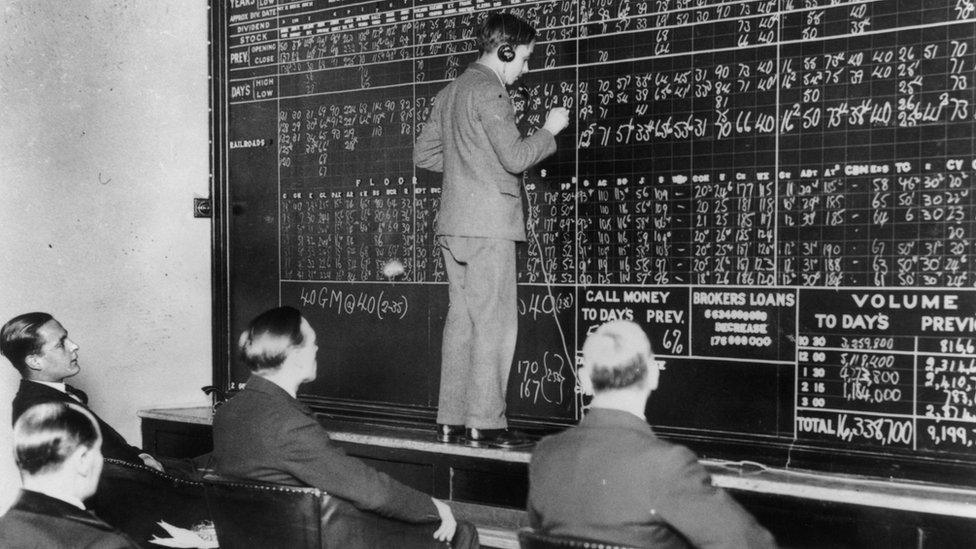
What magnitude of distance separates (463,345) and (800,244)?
4.68 feet

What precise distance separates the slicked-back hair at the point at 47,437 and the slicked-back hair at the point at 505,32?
7.43 feet

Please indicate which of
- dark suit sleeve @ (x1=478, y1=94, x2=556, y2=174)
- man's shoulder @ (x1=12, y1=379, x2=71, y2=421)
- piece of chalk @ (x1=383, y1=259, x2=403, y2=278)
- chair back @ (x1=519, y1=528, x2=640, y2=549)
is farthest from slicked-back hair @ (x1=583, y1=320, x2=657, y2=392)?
piece of chalk @ (x1=383, y1=259, x2=403, y2=278)

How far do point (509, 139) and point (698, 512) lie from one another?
7.10 ft

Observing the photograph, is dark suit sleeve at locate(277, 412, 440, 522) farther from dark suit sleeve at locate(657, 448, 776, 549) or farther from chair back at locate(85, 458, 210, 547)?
dark suit sleeve at locate(657, 448, 776, 549)

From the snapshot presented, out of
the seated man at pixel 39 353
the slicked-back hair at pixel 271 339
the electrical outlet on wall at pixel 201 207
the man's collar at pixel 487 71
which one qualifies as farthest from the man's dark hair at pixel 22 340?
the electrical outlet on wall at pixel 201 207

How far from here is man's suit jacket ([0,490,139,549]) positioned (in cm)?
221

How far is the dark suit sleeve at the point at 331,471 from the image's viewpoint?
281 cm

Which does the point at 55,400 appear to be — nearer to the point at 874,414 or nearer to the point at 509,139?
the point at 509,139

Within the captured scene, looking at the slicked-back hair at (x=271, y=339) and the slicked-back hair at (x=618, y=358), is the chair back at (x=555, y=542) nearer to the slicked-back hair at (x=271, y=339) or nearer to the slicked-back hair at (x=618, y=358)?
the slicked-back hair at (x=618, y=358)

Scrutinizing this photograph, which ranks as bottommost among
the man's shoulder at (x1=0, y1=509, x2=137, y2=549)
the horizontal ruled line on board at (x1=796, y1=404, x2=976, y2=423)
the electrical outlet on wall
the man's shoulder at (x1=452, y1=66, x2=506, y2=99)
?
the horizontal ruled line on board at (x1=796, y1=404, x2=976, y2=423)


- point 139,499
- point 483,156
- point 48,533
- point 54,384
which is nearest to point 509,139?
point 483,156

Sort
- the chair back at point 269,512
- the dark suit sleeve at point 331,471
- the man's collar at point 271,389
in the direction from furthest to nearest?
1. the man's collar at point 271,389
2. the dark suit sleeve at point 331,471
3. the chair back at point 269,512

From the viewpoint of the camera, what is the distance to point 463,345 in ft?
14.0

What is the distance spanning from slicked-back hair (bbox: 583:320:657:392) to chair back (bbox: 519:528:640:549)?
1.43 ft
